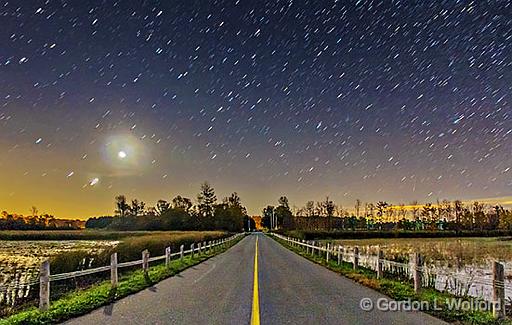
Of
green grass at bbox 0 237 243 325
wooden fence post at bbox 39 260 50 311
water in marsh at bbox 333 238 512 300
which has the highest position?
wooden fence post at bbox 39 260 50 311

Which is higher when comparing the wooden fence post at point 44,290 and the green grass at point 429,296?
the wooden fence post at point 44,290

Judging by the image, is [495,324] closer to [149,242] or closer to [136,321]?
[136,321]

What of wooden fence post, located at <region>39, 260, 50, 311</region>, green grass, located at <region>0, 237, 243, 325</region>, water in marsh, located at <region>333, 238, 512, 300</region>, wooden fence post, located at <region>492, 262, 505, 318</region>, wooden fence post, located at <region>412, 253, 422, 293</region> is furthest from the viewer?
water in marsh, located at <region>333, 238, 512, 300</region>

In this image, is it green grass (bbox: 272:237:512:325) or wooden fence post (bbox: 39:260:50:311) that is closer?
green grass (bbox: 272:237:512:325)

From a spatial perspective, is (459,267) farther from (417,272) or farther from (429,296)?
(429,296)

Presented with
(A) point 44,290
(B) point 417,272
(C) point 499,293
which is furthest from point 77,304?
(C) point 499,293

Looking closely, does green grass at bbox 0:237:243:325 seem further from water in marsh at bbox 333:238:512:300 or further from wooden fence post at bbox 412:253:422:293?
water in marsh at bbox 333:238:512:300

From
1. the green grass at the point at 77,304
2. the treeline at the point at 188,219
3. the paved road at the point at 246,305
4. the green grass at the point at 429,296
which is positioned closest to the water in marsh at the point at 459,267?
the green grass at the point at 429,296

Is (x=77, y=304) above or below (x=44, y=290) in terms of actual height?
below

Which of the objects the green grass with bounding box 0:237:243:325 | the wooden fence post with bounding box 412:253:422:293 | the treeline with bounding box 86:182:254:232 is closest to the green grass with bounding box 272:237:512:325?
the wooden fence post with bounding box 412:253:422:293

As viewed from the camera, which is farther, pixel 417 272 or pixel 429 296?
pixel 417 272

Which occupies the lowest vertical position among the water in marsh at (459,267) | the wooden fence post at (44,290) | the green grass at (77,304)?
the water in marsh at (459,267)

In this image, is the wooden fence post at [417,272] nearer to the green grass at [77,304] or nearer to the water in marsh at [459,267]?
the water in marsh at [459,267]

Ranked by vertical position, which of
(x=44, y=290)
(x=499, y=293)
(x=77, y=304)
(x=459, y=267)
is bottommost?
(x=459, y=267)
